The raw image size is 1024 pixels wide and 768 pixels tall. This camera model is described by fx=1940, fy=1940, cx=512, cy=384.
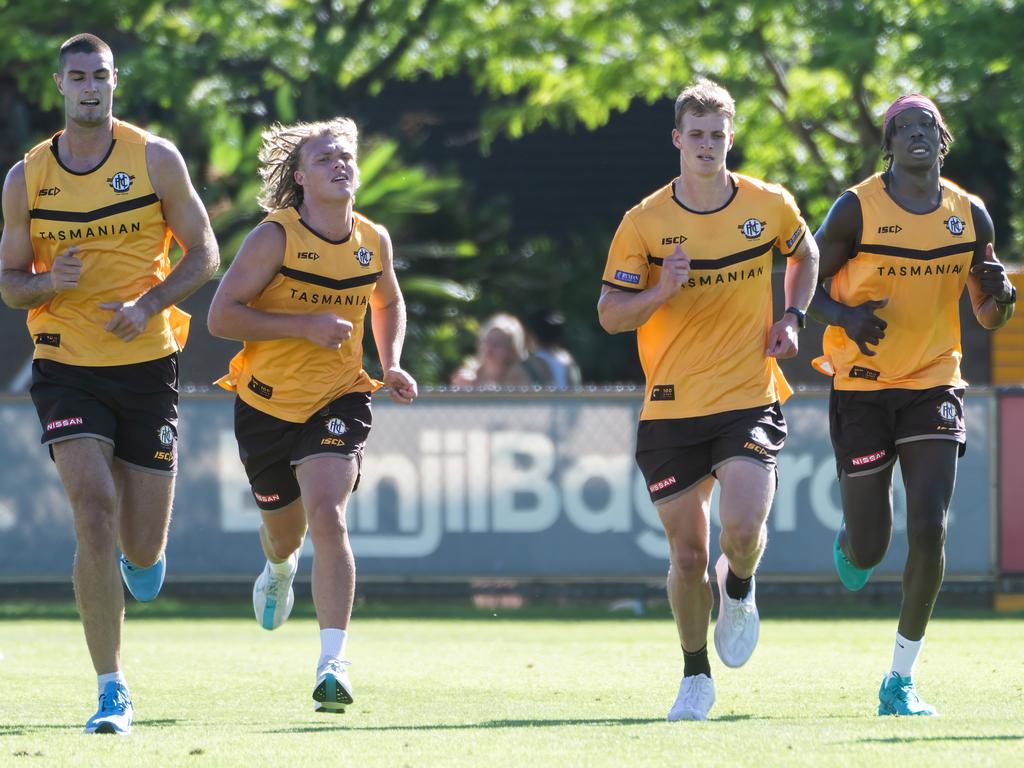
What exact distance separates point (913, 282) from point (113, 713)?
139 inches

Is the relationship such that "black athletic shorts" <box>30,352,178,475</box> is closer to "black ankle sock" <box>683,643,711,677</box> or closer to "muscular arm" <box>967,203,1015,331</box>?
"black ankle sock" <box>683,643,711,677</box>

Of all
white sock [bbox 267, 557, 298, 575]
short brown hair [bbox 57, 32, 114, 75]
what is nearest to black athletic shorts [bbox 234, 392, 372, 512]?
white sock [bbox 267, 557, 298, 575]

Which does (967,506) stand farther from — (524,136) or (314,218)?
(524,136)

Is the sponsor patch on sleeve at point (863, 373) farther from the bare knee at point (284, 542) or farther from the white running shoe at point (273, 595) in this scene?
the white running shoe at point (273, 595)

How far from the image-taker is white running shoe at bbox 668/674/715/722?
23.5 feet

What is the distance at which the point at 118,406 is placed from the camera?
7.27 m

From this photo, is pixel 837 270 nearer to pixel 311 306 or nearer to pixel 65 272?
pixel 311 306

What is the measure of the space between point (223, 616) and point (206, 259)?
20.7 ft

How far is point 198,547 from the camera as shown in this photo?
1340 centimetres

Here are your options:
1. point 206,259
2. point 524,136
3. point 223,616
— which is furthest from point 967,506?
point 524,136

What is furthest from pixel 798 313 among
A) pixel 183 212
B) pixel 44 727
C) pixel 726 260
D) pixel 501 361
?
pixel 501 361

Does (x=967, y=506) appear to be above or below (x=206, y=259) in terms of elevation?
below

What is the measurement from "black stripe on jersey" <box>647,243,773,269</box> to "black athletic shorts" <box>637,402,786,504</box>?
57 cm

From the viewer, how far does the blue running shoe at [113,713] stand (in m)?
6.71
